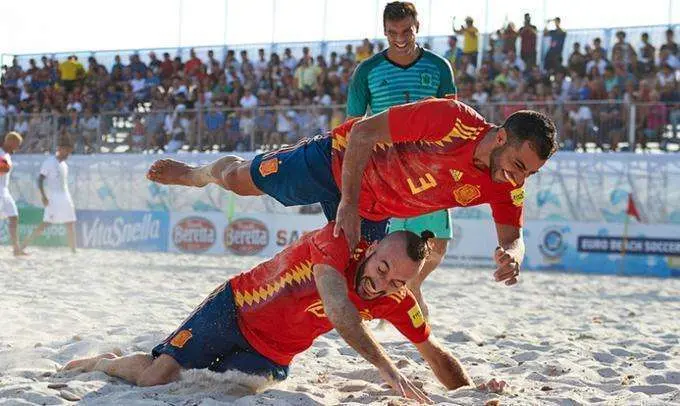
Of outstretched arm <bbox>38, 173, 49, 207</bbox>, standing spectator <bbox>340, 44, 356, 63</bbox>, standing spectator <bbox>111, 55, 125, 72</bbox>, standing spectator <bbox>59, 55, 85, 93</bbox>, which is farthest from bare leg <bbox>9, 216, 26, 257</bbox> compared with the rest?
standing spectator <bbox>59, 55, 85, 93</bbox>

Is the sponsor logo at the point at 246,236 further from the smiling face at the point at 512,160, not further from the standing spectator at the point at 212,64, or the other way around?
the smiling face at the point at 512,160

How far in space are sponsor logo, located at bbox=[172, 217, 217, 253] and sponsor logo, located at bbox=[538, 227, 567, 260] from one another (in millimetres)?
5546

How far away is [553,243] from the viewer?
577 inches

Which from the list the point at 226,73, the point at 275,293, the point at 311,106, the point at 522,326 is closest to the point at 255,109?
the point at 311,106

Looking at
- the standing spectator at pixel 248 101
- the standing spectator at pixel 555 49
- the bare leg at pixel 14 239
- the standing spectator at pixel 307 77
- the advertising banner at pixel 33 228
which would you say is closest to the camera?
the bare leg at pixel 14 239

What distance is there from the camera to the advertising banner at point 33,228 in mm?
18062

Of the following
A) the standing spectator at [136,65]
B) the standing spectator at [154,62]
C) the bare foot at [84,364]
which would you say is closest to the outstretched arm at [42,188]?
the standing spectator at [154,62]

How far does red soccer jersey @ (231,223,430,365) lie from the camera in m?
4.07

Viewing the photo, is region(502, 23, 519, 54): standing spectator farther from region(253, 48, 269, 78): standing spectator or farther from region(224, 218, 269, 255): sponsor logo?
region(224, 218, 269, 255): sponsor logo

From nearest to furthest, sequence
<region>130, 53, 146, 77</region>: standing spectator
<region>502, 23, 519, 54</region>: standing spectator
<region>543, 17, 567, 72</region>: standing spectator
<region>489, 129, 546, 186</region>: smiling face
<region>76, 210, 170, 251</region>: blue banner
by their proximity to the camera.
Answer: <region>489, 129, 546, 186</region>: smiling face
<region>543, 17, 567, 72</region>: standing spectator
<region>502, 23, 519, 54</region>: standing spectator
<region>76, 210, 170, 251</region>: blue banner
<region>130, 53, 146, 77</region>: standing spectator

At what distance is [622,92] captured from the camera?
1414 centimetres

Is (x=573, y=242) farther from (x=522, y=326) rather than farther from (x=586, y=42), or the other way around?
(x=522, y=326)

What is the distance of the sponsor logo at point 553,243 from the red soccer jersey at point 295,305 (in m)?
10.7

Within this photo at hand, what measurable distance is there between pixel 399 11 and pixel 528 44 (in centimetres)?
1026
